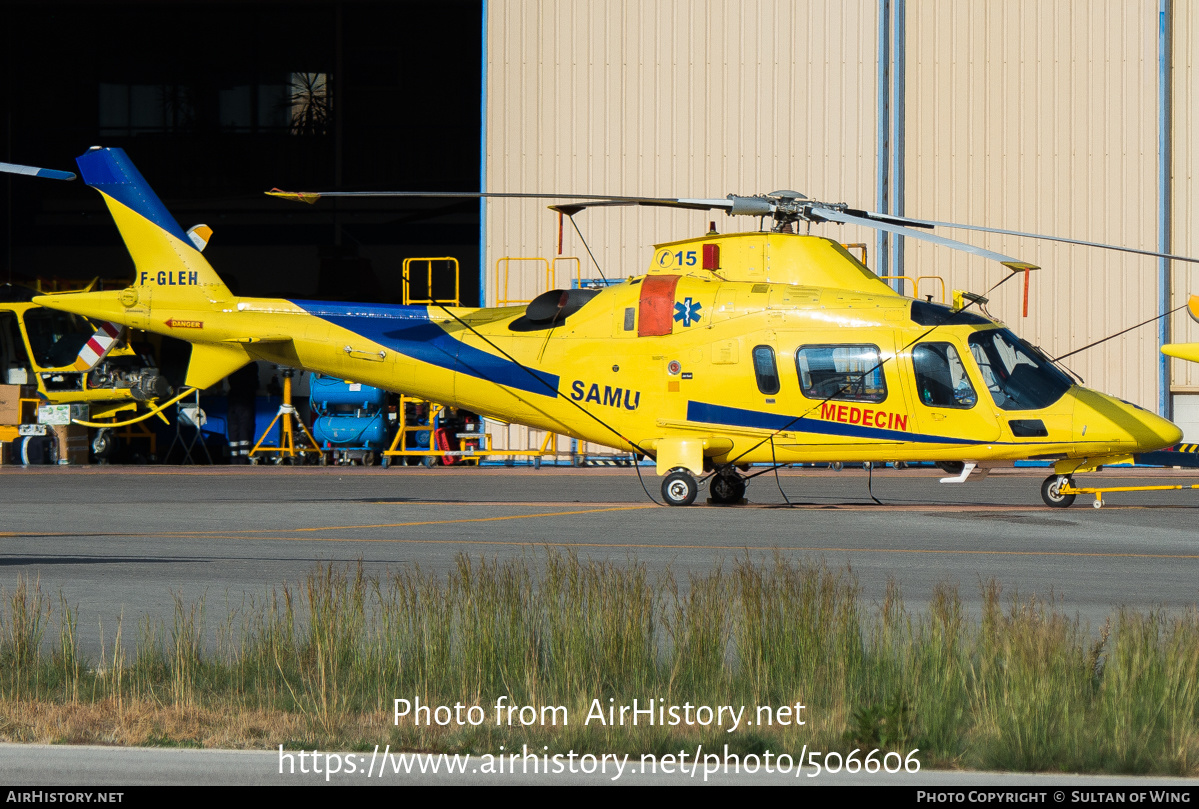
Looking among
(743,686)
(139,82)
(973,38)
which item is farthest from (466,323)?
(139,82)

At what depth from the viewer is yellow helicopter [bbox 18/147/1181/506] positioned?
15250 mm

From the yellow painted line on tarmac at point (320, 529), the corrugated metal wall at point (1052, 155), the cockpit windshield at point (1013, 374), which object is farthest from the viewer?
the corrugated metal wall at point (1052, 155)

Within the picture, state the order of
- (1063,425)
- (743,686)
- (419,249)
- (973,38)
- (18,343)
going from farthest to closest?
(419,249), (18,343), (973,38), (1063,425), (743,686)

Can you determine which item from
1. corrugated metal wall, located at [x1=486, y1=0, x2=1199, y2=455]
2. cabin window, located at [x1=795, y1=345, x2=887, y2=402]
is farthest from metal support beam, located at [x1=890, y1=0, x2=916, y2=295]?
cabin window, located at [x1=795, y1=345, x2=887, y2=402]

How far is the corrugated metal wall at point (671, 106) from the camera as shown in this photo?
2738cm

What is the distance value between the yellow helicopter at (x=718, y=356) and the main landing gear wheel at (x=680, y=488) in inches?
0.8

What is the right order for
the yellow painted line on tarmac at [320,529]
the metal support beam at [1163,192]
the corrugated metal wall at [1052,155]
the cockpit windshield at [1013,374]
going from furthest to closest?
1. the corrugated metal wall at [1052,155]
2. the metal support beam at [1163,192]
3. the cockpit windshield at [1013,374]
4. the yellow painted line on tarmac at [320,529]

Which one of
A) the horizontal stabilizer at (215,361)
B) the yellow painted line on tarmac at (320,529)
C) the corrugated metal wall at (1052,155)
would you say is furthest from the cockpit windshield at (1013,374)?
the corrugated metal wall at (1052,155)

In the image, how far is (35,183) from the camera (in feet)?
121

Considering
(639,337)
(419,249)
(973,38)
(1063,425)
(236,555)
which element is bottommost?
(236,555)

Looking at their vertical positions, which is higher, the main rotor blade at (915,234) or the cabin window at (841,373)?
the main rotor blade at (915,234)

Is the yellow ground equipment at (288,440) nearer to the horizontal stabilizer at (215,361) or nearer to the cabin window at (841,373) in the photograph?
the horizontal stabilizer at (215,361)
